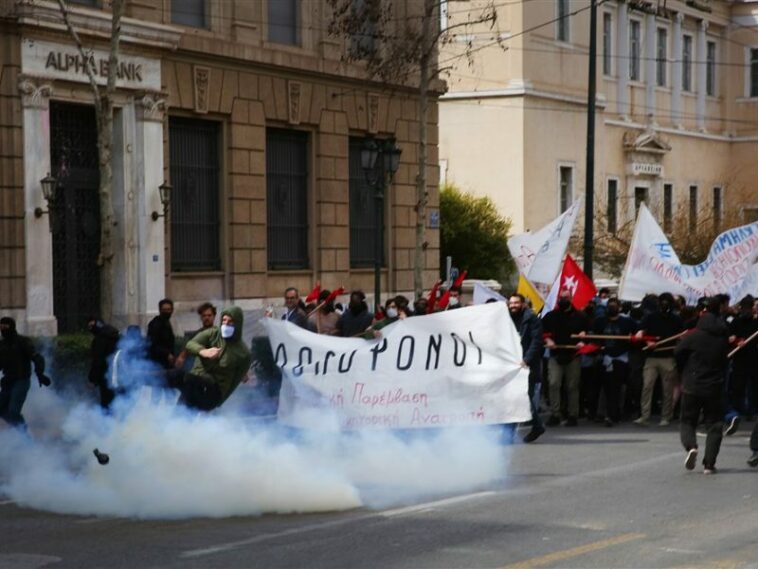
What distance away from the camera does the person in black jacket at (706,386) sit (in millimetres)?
14445

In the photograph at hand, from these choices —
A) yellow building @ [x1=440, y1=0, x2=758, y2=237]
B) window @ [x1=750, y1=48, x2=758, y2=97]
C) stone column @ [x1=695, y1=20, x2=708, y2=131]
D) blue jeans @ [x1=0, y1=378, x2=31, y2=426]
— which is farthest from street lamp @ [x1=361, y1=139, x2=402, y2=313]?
window @ [x1=750, y1=48, x2=758, y2=97]

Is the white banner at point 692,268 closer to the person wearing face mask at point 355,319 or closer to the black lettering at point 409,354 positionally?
the person wearing face mask at point 355,319

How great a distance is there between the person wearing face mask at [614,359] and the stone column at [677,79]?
38.4 meters

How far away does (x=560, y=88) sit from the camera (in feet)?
158

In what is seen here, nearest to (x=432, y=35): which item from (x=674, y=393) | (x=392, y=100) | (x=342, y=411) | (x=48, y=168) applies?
(x=392, y=100)

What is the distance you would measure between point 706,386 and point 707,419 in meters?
0.30

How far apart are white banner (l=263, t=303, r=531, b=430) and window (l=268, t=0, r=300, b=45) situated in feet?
51.4

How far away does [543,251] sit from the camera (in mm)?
21781

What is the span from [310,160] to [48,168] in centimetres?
742

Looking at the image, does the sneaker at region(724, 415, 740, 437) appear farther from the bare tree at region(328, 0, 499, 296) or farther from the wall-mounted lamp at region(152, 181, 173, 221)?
the wall-mounted lamp at region(152, 181, 173, 221)

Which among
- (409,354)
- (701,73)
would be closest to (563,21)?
(701,73)

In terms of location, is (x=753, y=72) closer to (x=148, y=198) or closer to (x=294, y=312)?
(x=148, y=198)

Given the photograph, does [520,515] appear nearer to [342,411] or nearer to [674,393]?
[342,411]

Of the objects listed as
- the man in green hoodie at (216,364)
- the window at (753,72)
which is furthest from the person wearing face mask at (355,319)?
the window at (753,72)
